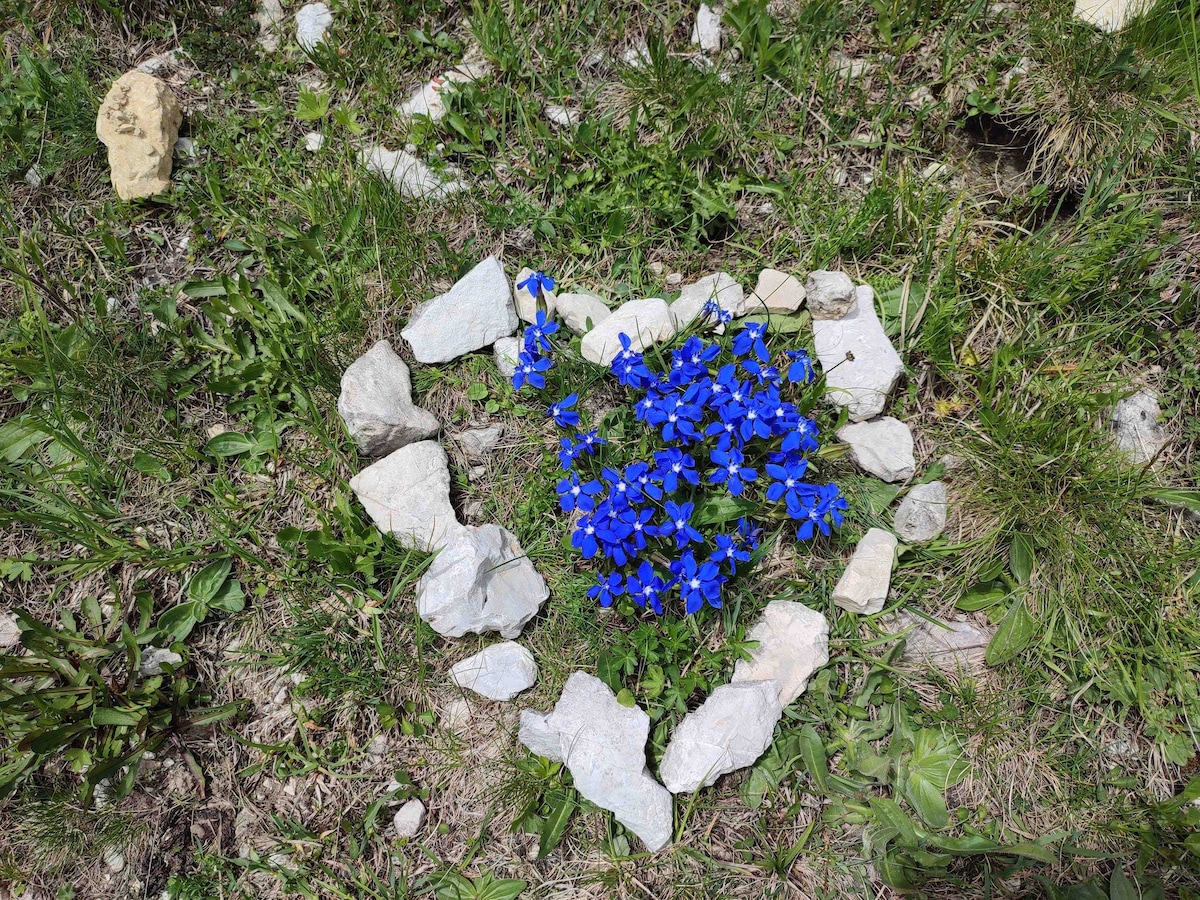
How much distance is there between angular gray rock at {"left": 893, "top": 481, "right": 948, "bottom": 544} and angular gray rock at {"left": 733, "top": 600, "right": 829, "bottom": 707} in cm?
51

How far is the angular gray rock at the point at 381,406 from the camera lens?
10.7ft

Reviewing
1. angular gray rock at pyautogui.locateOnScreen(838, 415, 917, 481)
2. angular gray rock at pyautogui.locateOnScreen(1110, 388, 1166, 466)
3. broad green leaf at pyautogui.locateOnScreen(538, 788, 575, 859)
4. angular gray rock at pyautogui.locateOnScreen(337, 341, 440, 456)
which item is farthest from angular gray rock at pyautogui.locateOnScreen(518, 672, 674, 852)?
angular gray rock at pyautogui.locateOnScreen(1110, 388, 1166, 466)

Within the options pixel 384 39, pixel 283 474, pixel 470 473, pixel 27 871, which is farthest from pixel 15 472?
pixel 384 39

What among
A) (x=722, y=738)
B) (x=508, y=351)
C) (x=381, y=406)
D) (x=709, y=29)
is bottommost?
(x=722, y=738)

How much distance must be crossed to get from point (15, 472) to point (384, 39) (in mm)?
2638

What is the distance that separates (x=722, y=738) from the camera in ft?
9.53

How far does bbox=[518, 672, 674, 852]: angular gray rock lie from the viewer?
2879 millimetres

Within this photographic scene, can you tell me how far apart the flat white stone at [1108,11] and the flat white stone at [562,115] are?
2224 millimetres

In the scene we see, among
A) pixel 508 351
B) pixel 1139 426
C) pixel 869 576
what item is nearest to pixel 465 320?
pixel 508 351

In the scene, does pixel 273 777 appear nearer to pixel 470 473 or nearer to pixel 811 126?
pixel 470 473

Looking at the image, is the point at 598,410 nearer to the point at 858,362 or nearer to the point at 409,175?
the point at 858,362

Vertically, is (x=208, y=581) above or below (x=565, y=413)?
below

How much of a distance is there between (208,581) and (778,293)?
2697 mm

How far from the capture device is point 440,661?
3.18m
